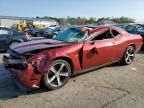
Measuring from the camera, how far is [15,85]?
486cm

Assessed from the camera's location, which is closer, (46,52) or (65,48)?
(46,52)

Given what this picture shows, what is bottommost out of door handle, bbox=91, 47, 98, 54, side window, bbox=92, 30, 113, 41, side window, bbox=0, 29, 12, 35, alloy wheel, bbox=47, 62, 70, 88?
alloy wheel, bbox=47, 62, 70, 88

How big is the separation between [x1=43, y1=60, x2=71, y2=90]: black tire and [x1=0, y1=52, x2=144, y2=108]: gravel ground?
133 mm

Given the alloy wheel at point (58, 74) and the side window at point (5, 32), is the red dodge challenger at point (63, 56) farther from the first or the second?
the side window at point (5, 32)

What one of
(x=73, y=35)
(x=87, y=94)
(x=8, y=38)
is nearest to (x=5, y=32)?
(x=8, y=38)

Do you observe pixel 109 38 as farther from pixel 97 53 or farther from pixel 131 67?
pixel 131 67

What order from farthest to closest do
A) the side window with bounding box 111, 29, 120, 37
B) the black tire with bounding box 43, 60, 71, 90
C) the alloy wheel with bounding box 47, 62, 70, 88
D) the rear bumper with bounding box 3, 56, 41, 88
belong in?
the side window with bounding box 111, 29, 120, 37 < the alloy wheel with bounding box 47, 62, 70, 88 < the black tire with bounding box 43, 60, 71, 90 < the rear bumper with bounding box 3, 56, 41, 88

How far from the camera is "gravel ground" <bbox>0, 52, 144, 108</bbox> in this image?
3828mm

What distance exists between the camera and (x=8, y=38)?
33.3 feet

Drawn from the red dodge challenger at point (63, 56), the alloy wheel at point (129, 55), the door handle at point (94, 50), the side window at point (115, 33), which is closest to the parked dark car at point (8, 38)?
the red dodge challenger at point (63, 56)

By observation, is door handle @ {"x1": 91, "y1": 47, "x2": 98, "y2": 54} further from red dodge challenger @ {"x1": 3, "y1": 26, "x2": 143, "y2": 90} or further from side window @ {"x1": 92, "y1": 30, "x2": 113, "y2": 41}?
side window @ {"x1": 92, "y1": 30, "x2": 113, "y2": 41}

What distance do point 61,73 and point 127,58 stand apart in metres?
2.95

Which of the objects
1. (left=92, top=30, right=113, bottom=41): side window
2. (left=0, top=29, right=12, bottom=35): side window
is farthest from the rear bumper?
(left=0, top=29, right=12, bottom=35): side window

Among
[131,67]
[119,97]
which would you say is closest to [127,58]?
[131,67]
